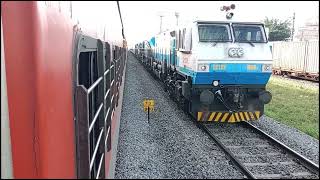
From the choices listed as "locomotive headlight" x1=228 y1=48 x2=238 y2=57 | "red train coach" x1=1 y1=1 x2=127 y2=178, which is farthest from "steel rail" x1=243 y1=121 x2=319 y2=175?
"red train coach" x1=1 y1=1 x2=127 y2=178

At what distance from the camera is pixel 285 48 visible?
25781 mm

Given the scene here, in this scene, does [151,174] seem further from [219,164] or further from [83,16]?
[83,16]

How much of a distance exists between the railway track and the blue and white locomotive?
0.46 metres

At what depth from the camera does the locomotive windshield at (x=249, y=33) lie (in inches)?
313

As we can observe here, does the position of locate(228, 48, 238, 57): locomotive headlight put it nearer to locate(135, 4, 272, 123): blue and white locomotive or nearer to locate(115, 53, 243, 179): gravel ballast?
locate(135, 4, 272, 123): blue and white locomotive

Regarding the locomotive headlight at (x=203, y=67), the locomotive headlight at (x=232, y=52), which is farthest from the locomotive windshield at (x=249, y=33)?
the locomotive headlight at (x=203, y=67)

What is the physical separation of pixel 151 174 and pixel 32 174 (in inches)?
152

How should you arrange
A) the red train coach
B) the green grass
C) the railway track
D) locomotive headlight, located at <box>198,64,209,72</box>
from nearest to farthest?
the red train coach < the railway track < locomotive headlight, located at <box>198,64,209,72</box> < the green grass

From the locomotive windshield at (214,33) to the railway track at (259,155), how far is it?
2.02 m

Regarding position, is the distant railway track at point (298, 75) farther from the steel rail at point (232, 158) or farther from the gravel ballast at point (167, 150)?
the steel rail at point (232, 158)

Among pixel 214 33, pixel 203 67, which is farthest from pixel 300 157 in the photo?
pixel 214 33

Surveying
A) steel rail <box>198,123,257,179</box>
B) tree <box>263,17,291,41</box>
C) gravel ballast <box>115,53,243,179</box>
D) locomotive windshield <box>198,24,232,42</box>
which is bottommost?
gravel ballast <box>115,53,243,179</box>

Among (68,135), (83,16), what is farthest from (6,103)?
(83,16)

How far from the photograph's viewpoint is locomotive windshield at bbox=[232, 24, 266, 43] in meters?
7.94
